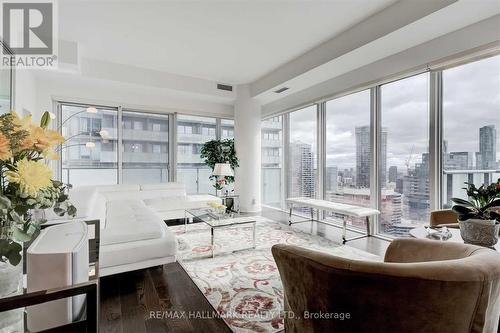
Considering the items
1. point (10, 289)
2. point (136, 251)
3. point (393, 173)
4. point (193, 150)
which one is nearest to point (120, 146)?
point (193, 150)

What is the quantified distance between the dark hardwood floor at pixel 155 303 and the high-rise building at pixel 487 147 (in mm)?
3287

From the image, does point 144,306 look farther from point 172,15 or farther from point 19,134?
point 172,15

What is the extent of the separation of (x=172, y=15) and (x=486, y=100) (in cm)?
392

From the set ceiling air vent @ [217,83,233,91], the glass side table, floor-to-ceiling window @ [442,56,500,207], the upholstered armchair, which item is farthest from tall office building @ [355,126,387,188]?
the glass side table

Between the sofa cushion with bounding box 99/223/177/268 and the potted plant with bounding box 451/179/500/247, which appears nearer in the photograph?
the potted plant with bounding box 451/179/500/247

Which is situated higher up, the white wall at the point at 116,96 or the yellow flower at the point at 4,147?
the white wall at the point at 116,96

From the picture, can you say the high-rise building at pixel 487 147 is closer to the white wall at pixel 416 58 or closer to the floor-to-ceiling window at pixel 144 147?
the white wall at pixel 416 58

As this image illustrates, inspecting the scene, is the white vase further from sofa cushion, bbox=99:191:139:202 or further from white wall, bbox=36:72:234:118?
white wall, bbox=36:72:234:118

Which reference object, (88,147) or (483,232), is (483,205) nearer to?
(483,232)

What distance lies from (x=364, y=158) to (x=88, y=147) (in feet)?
17.6

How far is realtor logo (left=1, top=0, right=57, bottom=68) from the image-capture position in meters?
2.86

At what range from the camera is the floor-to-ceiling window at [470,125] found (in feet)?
8.80

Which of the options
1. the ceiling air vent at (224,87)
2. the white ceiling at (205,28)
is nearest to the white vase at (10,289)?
the white ceiling at (205,28)

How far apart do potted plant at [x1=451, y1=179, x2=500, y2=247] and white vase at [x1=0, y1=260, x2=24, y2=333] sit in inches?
86.9
